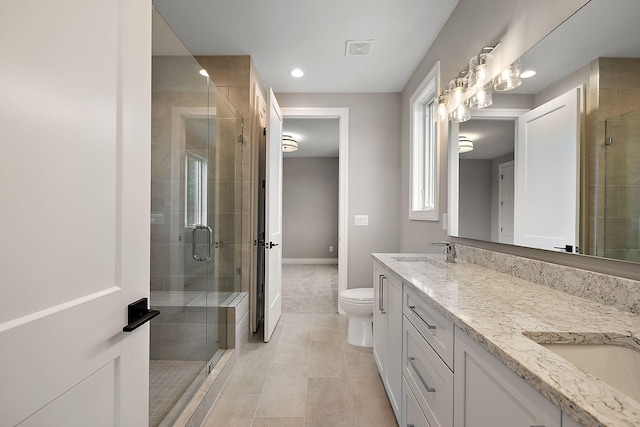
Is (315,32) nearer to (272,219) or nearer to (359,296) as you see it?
(272,219)

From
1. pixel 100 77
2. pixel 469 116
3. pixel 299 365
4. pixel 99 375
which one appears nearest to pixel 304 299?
pixel 299 365

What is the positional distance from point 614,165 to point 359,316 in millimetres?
1994

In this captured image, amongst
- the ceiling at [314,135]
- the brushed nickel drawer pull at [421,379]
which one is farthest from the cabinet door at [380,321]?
the ceiling at [314,135]

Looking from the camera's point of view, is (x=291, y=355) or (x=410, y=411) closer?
(x=410, y=411)

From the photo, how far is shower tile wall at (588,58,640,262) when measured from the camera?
2.72ft

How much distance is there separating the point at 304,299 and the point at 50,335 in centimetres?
→ 345

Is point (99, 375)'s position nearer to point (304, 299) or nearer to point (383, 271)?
point (383, 271)

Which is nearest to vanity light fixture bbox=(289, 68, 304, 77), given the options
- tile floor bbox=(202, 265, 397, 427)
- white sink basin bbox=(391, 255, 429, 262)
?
white sink basin bbox=(391, 255, 429, 262)

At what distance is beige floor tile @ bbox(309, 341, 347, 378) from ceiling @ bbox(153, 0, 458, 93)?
2593mm

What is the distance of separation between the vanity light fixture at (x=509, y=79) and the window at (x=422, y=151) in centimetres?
113

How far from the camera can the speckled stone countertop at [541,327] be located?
433 millimetres

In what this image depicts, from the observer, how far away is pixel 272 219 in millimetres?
2576

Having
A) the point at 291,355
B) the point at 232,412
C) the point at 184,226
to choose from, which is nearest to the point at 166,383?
the point at 232,412

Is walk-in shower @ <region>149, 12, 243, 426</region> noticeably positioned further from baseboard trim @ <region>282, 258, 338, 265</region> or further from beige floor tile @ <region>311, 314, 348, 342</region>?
baseboard trim @ <region>282, 258, 338, 265</region>
